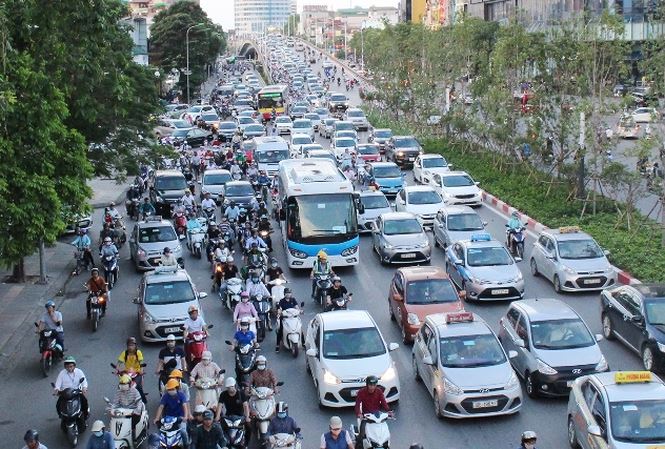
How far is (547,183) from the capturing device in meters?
38.2

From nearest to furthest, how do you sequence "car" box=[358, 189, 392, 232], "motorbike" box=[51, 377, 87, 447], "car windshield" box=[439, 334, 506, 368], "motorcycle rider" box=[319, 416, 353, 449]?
"motorcycle rider" box=[319, 416, 353, 449]
"motorbike" box=[51, 377, 87, 447]
"car windshield" box=[439, 334, 506, 368]
"car" box=[358, 189, 392, 232]

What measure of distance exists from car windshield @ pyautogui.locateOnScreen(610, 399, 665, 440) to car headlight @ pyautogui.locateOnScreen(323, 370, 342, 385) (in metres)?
4.74

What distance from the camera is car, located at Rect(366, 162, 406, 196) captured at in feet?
132

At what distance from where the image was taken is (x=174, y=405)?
1456 cm

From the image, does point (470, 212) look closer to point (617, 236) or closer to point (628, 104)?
point (617, 236)

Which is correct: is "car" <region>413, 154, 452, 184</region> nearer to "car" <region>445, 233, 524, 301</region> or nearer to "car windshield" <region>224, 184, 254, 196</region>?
"car windshield" <region>224, 184, 254, 196</region>

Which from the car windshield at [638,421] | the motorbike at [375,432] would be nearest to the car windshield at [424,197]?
the motorbike at [375,432]

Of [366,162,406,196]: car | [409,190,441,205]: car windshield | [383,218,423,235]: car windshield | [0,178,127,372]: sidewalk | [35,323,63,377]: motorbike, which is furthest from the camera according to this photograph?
[366,162,406,196]: car

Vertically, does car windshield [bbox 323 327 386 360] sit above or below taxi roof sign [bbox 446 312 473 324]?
below

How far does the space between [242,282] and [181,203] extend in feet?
37.6

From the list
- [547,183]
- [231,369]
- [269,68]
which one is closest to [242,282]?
[231,369]

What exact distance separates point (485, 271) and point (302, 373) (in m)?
6.67

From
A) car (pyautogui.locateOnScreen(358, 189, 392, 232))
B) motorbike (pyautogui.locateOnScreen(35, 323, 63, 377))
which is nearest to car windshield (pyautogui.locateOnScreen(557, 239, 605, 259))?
car (pyautogui.locateOnScreen(358, 189, 392, 232))

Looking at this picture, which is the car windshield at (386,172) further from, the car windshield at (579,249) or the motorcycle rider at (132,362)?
the motorcycle rider at (132,362)
